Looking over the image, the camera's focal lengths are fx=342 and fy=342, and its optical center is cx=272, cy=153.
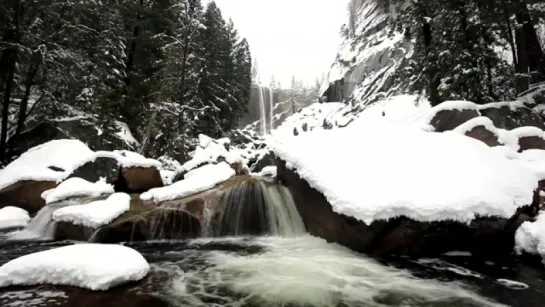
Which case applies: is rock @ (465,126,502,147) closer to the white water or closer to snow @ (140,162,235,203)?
the white water

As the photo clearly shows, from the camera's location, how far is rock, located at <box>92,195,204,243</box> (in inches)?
298

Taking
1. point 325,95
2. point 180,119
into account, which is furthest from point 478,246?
point 325,95

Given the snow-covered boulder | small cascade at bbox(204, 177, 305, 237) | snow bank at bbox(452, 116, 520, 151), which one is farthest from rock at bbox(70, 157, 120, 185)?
snow bank at bbox(452, 116, 520, 151)

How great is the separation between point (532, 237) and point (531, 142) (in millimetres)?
5534

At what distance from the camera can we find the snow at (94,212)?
7.56 meters

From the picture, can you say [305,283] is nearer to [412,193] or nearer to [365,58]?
[412,193]

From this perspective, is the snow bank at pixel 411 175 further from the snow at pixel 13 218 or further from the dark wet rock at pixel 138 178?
the snow at pixel 13 218

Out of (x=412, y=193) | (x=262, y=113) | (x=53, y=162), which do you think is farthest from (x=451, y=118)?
(x=262, y=113)

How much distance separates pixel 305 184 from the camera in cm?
790

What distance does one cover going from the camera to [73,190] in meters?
9.20

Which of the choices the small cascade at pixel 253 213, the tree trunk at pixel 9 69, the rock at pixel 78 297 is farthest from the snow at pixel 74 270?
the tree trunk at pixel 9 69

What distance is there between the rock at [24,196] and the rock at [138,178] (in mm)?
2215

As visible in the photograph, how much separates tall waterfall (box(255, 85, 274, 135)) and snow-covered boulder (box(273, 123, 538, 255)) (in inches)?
2663

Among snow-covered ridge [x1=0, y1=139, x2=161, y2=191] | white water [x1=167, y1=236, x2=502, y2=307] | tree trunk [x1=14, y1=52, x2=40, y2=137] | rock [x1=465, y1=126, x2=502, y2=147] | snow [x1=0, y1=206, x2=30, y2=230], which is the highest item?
tree trunk [x1=14, y1=52, x2=40, y2=137]
